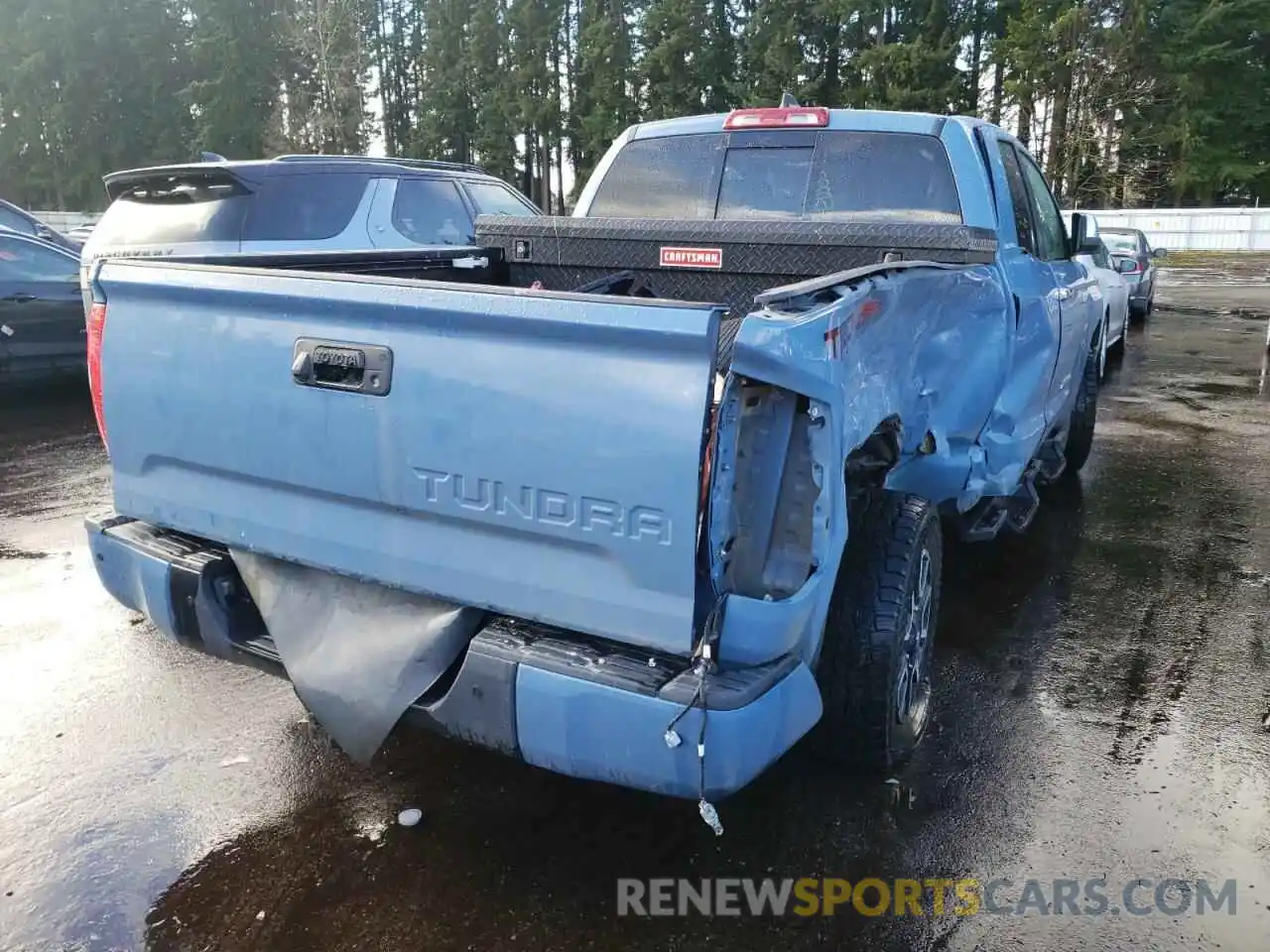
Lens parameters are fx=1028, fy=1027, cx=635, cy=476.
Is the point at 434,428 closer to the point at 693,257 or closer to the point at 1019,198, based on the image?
the point at 693,257

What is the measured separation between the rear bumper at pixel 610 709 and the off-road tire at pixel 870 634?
0.42 meters

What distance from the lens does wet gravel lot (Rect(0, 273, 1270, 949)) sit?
2.63 m

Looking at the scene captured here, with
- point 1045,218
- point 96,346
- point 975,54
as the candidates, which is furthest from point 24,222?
point 975,54

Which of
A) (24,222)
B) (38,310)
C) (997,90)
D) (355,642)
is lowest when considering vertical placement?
(355,642)

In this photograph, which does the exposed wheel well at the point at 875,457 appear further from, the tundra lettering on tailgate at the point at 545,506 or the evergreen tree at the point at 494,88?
the evergreen tree at the point at 494,88

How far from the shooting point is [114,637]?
4324 mm

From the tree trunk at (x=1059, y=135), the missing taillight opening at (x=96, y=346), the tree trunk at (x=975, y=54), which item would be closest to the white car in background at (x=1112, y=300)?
the missing taillight opening at (x=96, y=346)

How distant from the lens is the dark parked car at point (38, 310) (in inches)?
356

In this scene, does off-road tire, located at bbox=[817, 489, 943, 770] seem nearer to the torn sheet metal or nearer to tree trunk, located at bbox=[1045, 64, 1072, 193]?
the torn sheet metal

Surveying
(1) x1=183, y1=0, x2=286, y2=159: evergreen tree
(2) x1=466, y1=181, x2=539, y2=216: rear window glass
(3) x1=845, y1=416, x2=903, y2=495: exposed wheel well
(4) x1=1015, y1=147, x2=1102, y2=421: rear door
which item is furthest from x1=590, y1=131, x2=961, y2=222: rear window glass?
(1) x1=183, y1=0, x2=286, y2=159: evergreen tree

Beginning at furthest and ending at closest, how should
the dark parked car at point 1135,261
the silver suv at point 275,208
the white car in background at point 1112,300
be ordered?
the dark parked car at point 1135,261, the white car in background at point 1112,300, the silver suv at point 275,208

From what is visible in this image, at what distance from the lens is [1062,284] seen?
5316mm

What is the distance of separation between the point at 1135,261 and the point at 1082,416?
9895mm

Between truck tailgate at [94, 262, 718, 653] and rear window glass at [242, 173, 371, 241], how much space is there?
15.4 feet
